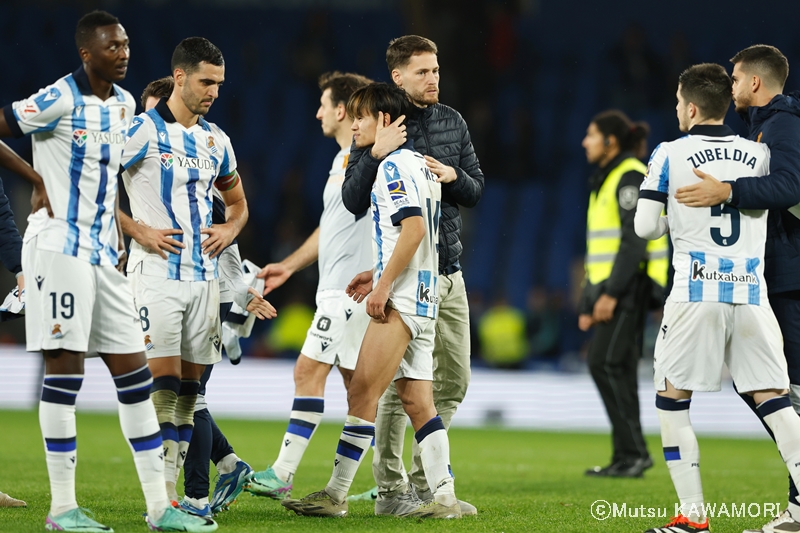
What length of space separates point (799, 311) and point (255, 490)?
302 cm

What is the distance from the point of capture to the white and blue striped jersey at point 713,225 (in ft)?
14.5

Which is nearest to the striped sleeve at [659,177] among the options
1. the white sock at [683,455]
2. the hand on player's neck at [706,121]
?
the hand on player's neck at [706,121]

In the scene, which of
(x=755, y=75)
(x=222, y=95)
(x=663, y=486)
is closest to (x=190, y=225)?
(x=755, y=75)

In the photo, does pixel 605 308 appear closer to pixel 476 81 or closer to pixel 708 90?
pixel 708 90

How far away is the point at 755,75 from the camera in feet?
15.9

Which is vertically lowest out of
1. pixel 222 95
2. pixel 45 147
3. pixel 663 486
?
pixel 663 486

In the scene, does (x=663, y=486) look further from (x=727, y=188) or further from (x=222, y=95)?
(x=222, y=95)

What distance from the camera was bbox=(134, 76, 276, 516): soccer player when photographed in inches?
186

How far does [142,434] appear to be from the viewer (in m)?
4.20

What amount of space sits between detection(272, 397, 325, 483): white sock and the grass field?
9.2 inches

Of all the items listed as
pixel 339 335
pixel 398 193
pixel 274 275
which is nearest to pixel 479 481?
pixel 339 335

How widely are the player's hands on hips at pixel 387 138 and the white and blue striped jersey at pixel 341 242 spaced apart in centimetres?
84

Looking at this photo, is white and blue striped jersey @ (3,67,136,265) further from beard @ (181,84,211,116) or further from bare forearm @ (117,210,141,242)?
beard @ (181,84,211,116)

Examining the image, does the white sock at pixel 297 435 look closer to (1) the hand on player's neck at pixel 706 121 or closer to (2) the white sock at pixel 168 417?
(2) the white sock at pixel 168 417
